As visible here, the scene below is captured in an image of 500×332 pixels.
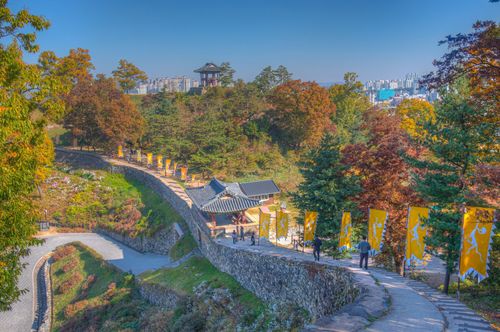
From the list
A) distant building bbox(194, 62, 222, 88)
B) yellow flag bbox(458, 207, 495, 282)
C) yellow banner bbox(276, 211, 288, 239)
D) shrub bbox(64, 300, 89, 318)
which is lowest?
shrub bbox(64, 300, 89, 318)

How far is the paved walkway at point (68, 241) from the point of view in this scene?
2279cm

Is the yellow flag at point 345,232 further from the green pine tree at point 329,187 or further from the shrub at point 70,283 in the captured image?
the shrub at point 70,283

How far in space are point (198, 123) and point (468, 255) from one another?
30.2 metres

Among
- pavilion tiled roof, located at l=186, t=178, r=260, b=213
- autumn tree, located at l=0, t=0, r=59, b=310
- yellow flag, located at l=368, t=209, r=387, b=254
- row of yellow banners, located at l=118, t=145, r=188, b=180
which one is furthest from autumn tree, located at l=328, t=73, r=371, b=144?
autumn tree, located at l=0, t=0, r=59, b=310

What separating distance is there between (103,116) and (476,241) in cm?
3838

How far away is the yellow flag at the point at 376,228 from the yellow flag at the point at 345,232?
1266 millimetres

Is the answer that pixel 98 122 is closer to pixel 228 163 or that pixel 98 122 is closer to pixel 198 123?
pixel 198 123

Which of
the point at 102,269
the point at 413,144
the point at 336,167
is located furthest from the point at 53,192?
the point at 413,144

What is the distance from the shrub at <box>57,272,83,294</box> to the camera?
25469mm

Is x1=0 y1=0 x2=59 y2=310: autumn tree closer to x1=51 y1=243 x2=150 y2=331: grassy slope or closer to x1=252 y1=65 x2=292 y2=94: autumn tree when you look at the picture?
x1=51 y1=243 x2=150 y2=331: grassy slope

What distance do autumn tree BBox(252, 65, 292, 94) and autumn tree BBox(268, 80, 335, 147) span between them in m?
17.1

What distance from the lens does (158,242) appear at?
29641 mm

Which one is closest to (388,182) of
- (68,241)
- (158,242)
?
(158,242)

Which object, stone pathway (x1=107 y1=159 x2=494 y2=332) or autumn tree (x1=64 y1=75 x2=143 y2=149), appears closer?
stone pathway (x1=107 y1=159 x2=494 y2=332)
